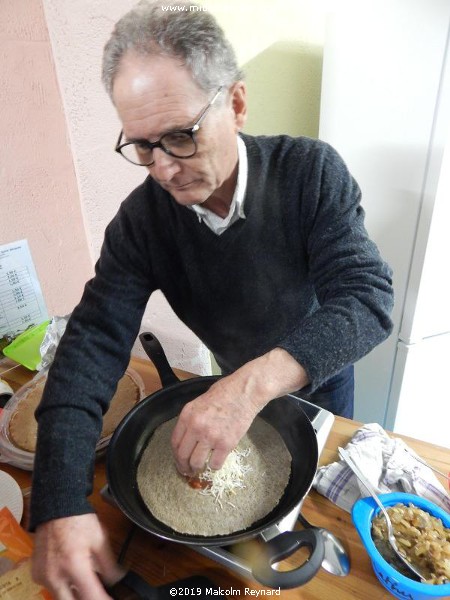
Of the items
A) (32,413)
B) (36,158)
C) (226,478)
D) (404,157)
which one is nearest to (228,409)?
(226,478)

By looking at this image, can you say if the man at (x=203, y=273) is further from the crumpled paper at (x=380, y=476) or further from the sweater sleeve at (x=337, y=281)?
the crumpled paper at (x=380, y=476)

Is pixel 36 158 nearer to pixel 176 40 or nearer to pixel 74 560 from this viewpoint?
pixel 176 40

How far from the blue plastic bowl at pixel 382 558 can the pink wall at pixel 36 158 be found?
4.78ft

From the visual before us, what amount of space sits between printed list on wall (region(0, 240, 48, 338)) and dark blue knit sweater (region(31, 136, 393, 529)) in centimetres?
65

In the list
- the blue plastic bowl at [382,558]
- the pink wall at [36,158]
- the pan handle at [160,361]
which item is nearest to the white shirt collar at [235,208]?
the pan handle at [160,361]

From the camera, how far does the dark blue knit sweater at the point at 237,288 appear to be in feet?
2.56

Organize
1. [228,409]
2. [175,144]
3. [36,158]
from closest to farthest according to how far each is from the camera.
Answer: [228,409]
[175,144]
[36,158]

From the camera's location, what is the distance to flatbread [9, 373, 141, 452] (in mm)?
1005

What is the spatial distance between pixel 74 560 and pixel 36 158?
1.37m

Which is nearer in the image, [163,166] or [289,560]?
[289,560]

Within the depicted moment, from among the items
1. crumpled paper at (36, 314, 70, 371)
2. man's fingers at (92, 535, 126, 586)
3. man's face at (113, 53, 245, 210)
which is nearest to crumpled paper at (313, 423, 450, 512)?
man's fingers at (92, 535, 126, 586)

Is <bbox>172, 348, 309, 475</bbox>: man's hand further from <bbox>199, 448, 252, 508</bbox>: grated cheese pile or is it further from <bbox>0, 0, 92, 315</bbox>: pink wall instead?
<bbox>0, 0, 92, 315</bbox>: pink wall

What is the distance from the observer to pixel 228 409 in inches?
28.0

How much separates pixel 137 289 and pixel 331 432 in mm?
602
